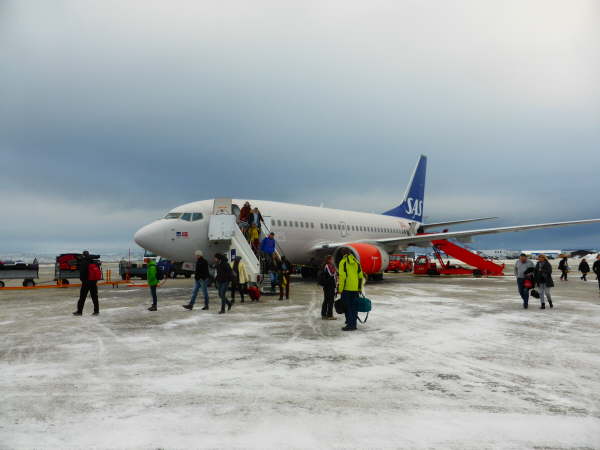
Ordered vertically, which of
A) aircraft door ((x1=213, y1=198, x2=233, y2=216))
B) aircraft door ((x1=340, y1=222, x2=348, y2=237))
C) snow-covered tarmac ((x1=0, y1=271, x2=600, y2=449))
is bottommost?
snow-covered tarmac ((x1=0, y1=271, x2=600, y2=449))

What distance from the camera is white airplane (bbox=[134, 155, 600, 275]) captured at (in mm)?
16000

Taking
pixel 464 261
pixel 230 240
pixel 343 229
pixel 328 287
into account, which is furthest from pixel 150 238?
pixel 464 261

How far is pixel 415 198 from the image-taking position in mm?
34625

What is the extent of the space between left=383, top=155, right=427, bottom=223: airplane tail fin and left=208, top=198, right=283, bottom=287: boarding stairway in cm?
1836

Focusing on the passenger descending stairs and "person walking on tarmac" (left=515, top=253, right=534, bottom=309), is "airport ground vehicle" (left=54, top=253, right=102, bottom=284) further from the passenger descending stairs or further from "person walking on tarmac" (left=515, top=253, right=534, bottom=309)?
"person walking on tarmac" (left=515, top=253, right=534, bottom=309)

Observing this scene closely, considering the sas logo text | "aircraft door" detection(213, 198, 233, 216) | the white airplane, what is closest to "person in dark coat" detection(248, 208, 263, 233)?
the white airplane

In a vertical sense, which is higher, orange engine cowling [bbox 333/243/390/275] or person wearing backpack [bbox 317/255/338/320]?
orange engine cowling [bbox 333/243/390/275]

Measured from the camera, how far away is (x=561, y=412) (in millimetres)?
4195

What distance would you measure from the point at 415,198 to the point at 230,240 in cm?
2202

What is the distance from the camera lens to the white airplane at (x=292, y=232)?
52.5 feet

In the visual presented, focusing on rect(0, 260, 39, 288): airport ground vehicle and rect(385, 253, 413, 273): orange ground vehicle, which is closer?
rect(0, 260, 39, 288): airport ground vehicle

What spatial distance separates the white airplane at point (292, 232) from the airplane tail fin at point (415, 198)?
2385 mm

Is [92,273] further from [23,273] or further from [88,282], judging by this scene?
[23,273]

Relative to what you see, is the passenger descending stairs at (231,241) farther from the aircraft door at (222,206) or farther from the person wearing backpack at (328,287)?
the person wearing backpack at (328,287)
